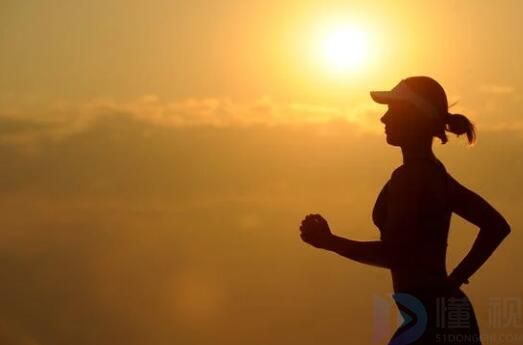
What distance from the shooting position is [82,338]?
78.8 metres

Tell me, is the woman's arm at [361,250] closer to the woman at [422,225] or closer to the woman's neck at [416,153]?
the woman at [422,225]

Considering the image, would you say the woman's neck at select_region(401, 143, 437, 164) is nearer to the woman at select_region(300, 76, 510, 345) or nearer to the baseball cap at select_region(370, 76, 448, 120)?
the woman at select_region(300, 76, 510, 345)

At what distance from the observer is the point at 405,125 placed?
18.5ft

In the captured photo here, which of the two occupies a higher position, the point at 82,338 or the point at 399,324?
the point at 82,338

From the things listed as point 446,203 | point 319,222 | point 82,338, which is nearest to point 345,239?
point 319,222

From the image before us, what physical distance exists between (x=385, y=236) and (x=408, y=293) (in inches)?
10.6

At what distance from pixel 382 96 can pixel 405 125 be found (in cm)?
18

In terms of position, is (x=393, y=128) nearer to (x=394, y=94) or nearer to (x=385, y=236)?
(x=394, y=94)

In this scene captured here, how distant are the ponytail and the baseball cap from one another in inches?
2.1

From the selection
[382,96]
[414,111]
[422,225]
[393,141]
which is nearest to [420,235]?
[422,225]

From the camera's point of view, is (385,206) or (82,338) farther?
(82,338)

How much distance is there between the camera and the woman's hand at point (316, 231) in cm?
547

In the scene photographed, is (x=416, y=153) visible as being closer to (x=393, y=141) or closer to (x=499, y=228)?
(x=393, y=141)

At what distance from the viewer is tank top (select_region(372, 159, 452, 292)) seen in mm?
5414
